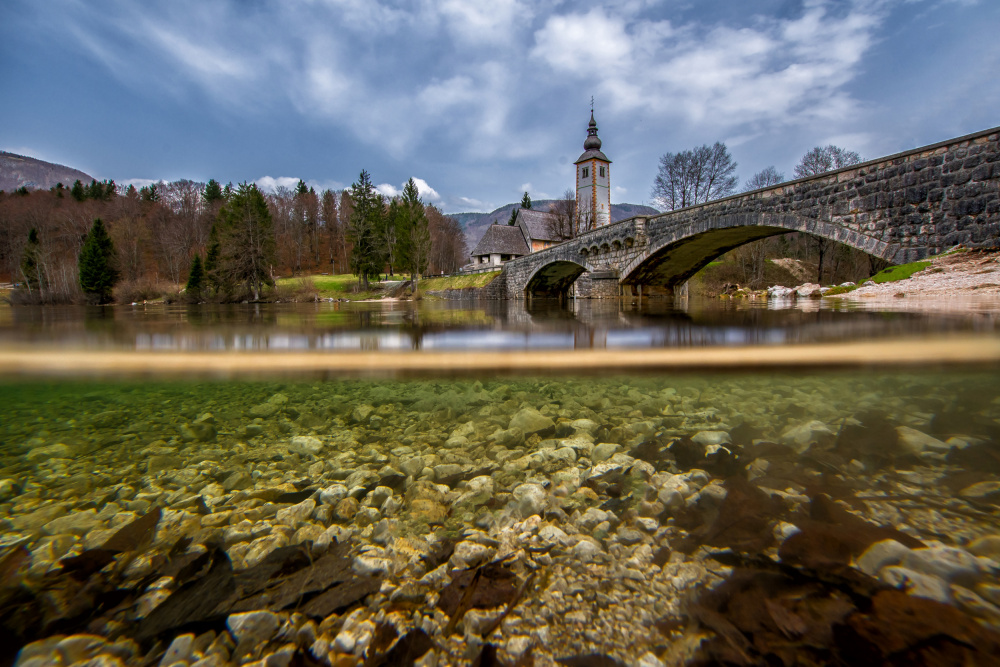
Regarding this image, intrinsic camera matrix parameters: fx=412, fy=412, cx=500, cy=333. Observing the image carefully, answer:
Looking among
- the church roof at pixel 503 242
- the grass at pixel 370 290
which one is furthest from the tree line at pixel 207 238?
the church roof at pixel 503 242

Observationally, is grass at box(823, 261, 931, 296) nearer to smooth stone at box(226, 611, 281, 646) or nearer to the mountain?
smooth stone at box(226, 611, 281, 646)

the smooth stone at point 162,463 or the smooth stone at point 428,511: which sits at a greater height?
the smooth stone at point 162,463

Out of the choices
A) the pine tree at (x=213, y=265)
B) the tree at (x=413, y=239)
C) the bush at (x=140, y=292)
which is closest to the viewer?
the bush at (x=140, y=292)

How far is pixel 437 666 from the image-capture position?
0.72m

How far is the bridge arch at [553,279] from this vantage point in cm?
2628

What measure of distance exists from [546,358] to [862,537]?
160 cm

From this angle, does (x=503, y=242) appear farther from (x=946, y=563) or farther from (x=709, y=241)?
(x=946, y=563)

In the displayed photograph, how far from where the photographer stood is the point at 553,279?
1178 inches

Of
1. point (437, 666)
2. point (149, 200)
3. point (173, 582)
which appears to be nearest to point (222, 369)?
point (173, 582)

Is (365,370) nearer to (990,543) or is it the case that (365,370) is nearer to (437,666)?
(437,666)

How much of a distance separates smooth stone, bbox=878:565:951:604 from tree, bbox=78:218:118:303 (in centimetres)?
4187

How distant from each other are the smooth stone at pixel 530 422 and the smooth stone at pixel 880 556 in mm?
1086

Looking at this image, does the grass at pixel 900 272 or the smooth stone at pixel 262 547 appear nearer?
the smooth stone at pixel 262 547

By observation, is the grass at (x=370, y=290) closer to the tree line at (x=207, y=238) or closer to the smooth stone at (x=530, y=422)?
the tree line at (x=207, y=238)
